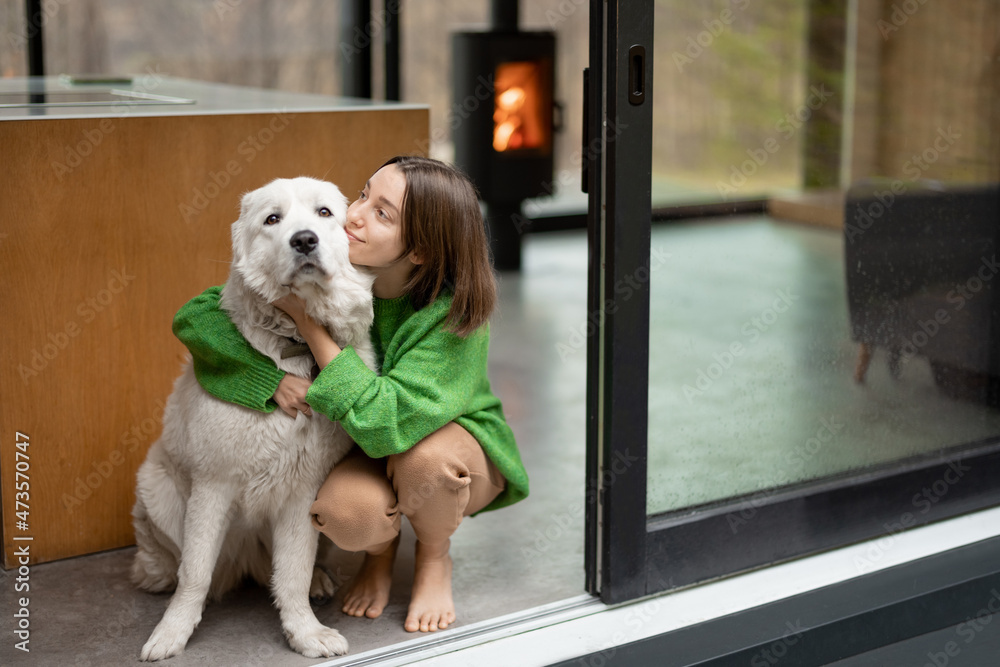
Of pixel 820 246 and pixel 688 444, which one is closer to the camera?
pixel 688 444

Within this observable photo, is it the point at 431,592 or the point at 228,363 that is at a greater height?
the point at 228,363

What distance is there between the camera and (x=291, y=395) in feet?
6.52

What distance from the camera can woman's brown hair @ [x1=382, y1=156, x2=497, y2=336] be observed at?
2.03 meters

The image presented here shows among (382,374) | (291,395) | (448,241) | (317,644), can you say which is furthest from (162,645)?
(448,241)

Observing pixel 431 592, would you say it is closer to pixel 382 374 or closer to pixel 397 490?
pixel 397 490

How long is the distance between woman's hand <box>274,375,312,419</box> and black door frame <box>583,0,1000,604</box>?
0.59 metres

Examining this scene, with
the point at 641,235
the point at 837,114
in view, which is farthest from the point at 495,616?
the point at 837,114

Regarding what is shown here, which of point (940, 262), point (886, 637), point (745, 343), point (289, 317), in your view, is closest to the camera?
point (289, 317)

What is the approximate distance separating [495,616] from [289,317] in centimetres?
77

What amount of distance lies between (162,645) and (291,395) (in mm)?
537

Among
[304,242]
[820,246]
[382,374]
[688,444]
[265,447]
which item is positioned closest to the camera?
[304,242]

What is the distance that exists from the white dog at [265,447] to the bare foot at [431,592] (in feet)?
0.58

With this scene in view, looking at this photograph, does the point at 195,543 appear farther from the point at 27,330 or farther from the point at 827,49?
the point at 827,49

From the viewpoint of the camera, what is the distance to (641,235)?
7.06 feet
